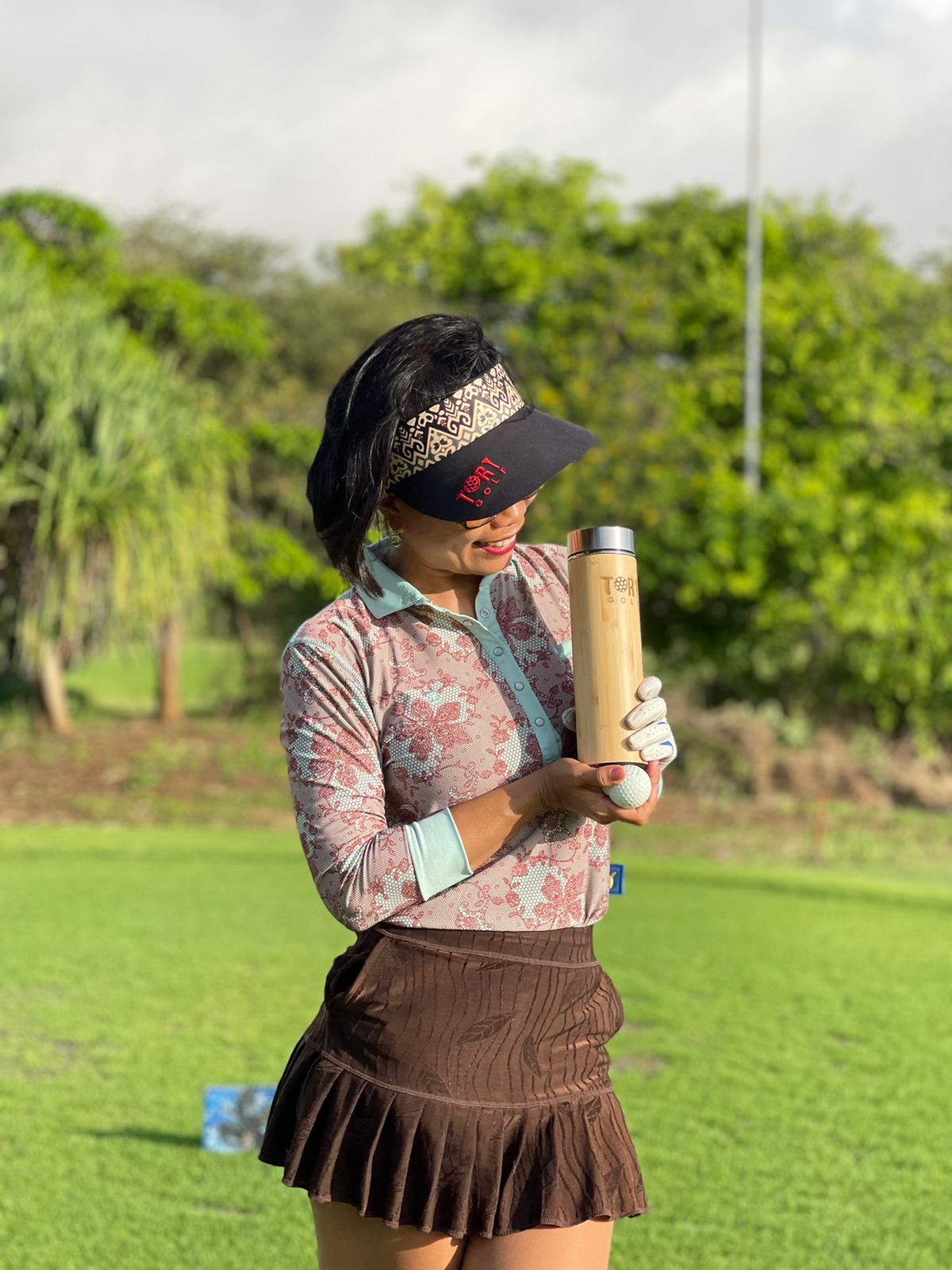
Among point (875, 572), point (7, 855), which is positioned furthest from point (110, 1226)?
point (875, 572)

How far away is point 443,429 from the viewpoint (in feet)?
5.95

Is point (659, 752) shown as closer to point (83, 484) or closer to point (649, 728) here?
point (649, 728)

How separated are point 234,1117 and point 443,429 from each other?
2.52m

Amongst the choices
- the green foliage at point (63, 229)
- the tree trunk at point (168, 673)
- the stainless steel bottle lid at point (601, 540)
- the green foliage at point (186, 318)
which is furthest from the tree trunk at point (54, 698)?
the stainless steel bottle lid at point (601, 540)

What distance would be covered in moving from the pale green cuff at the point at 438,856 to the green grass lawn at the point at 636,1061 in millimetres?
1836

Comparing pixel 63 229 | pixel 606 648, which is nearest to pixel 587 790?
pixel 606 648

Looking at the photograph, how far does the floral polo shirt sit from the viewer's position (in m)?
1.76

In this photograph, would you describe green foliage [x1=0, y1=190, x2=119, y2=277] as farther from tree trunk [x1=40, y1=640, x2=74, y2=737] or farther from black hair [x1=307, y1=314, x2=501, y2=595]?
black hair [x1=307, y1=314, x2=501, y2=595]

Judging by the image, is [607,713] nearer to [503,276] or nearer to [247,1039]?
[247,1039]

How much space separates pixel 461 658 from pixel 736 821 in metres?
9.79

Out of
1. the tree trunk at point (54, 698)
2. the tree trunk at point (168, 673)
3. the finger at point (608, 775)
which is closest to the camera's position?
the finger at point (608, 775)

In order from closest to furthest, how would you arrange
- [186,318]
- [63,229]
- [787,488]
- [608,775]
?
[608,775] < [787,488] < [186,318] < [63,229]

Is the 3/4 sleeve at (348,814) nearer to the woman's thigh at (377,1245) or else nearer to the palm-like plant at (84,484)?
the woman's thigh at (377,1245)

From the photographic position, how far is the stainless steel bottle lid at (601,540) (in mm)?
1763
